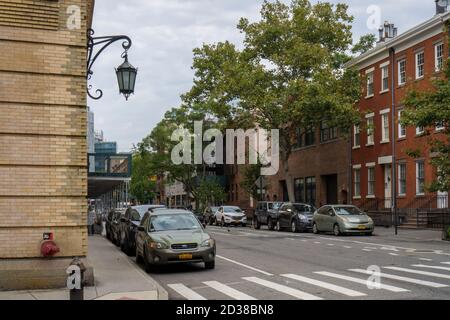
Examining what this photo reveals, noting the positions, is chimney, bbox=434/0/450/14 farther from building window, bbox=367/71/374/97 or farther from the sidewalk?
the sidewalk

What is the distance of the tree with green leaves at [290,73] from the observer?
3891 centimetres

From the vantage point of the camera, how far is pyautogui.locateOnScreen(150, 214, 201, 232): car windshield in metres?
16.4

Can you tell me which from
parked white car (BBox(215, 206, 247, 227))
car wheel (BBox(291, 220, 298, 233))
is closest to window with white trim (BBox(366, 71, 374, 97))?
car wheel (BBox(291, 220, 298, 233))

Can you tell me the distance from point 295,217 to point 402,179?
26.1ft

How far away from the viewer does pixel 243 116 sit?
4153cm

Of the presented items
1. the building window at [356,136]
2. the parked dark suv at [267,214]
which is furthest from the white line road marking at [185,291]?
the building window at [356,136]

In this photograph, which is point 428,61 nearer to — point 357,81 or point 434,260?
point 357,81

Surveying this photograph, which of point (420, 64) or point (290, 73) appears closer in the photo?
point (420, 64)

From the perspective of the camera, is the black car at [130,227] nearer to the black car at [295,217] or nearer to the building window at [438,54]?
the black car at [295,217]

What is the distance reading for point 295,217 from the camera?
113 feet

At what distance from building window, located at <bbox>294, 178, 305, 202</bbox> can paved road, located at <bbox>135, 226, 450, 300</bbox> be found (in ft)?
99.6

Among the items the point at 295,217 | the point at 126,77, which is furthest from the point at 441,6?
the point at 126,77

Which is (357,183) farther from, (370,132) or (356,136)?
(370,132)

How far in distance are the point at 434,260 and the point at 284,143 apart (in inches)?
1053
